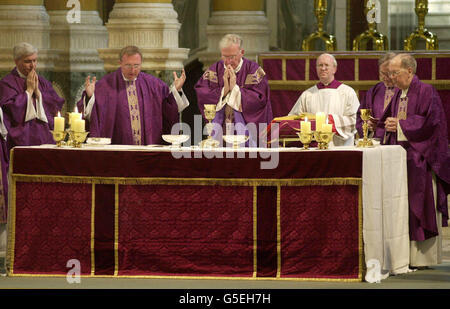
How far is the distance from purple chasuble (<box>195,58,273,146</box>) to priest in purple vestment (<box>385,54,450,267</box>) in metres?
1.38

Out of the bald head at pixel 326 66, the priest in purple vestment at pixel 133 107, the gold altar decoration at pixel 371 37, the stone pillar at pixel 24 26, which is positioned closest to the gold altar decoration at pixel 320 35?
the gold altar decoration at pixel 371 37

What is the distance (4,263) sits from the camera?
31.5 ft

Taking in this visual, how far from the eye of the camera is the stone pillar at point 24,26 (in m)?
14.3

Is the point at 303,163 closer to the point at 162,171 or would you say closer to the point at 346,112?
the point at 162,171

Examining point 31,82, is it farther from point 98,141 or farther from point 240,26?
point 240,26

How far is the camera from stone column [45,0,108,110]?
1488 centimetres

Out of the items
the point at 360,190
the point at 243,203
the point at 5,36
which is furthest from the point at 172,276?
the point at 5,36

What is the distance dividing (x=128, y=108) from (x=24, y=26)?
180 inches

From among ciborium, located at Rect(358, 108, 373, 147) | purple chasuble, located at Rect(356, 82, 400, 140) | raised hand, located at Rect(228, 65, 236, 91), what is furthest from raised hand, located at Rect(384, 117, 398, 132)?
raised hand, located at Rect(228, 65, 236, 91)

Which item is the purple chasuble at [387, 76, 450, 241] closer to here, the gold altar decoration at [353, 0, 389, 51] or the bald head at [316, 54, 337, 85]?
the bald head at [316, 54, 337, 85]

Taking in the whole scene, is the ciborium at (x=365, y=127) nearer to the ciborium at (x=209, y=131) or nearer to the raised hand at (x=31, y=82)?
the ciborium at (x=209, y=131)

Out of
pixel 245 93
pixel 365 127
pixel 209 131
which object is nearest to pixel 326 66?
pixel 245 93

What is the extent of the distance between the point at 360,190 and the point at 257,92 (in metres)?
2.08

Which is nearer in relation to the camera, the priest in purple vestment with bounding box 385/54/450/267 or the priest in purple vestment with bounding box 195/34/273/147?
the priest in purple vestment with bounding box 385/54/450/267
